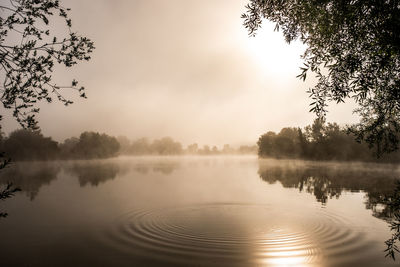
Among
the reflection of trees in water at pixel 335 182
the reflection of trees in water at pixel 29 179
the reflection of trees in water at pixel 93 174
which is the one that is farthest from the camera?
the reflection of trees in water at pixel 93 174

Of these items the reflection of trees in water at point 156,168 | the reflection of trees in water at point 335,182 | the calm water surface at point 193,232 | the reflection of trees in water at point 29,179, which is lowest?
the reflection of trees in water at point 156,168

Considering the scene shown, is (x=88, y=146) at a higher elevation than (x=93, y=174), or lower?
higher

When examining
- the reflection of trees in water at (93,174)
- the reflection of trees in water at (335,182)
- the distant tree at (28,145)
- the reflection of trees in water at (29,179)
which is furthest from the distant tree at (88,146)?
the reflection of trees in water at (335,182)

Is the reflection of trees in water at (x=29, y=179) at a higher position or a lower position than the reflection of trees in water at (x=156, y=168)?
higher

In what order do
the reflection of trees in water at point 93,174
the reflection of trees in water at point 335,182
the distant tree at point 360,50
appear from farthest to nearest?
the reflection of trees in water at point 93,174 → the reflection of trees in water at point 335,182 → the distant tree at point 360,50

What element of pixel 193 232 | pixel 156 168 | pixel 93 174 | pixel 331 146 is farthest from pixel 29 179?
pixel 331 146

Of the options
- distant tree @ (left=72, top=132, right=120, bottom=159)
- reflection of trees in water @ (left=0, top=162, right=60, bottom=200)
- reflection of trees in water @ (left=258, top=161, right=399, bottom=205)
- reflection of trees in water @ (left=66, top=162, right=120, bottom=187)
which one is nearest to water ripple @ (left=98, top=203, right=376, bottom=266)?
reflection of trees in water @ (left=258, top=161, right=399, bottom=205)

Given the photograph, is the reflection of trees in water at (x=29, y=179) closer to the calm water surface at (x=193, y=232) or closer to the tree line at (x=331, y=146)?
the calm water surface at (x=193, y=232)

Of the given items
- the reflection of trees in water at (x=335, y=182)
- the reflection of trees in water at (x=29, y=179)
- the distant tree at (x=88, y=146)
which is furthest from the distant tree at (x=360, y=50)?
the distant tree at (x=88, y=146)

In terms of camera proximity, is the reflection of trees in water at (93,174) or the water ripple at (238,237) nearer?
the water ripple at (238,237)

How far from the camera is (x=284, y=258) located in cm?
1537

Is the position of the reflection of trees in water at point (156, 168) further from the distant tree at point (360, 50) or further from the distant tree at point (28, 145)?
the distant tree at point (360, 50)

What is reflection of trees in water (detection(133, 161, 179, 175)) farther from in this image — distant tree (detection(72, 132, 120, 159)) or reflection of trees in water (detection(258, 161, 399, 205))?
distant tree (detection(72, 132, 120, 159))

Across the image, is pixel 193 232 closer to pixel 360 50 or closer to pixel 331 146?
pixel 360 50
